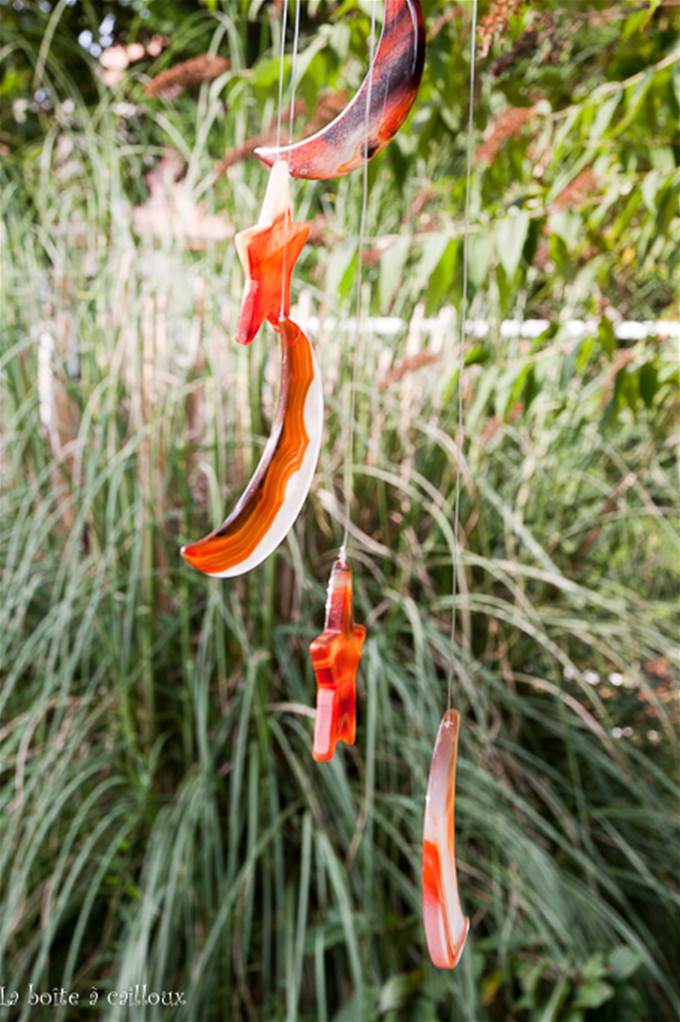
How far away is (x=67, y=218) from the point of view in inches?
71.7

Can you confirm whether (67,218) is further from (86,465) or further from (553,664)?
(553,664)

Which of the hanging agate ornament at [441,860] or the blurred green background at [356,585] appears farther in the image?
the blurred green background at [356,585]

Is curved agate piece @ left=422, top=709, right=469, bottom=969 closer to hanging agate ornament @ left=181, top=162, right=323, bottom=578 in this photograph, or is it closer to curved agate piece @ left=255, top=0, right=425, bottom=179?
hanging agate ornament @ left=181, top=162, right=323, bottom=578

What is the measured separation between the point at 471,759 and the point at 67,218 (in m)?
0.96

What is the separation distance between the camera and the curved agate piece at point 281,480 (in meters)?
0.45

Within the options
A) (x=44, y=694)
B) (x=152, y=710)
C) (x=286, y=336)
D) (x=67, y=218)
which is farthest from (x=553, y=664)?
(x=286, y=336)

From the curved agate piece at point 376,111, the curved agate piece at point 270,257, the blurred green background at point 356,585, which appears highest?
the curved agate piece at point 376,111

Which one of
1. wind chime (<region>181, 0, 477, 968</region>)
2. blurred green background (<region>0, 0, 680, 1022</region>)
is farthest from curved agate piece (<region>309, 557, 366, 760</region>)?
blurred green background (<region>0, 0, 680, 1022</region>)

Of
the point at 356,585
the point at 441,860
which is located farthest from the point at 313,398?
the point at 356,585

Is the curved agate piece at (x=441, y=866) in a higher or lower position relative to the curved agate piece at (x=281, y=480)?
lower

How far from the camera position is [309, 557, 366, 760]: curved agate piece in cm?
47

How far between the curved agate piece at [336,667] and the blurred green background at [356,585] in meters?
0.65

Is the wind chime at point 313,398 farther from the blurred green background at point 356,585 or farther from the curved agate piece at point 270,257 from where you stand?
Result: the blurred green background at point 356,585

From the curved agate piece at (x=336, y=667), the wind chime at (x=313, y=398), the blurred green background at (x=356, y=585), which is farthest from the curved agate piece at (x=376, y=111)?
the blurred green background at (x=356, y=585)
